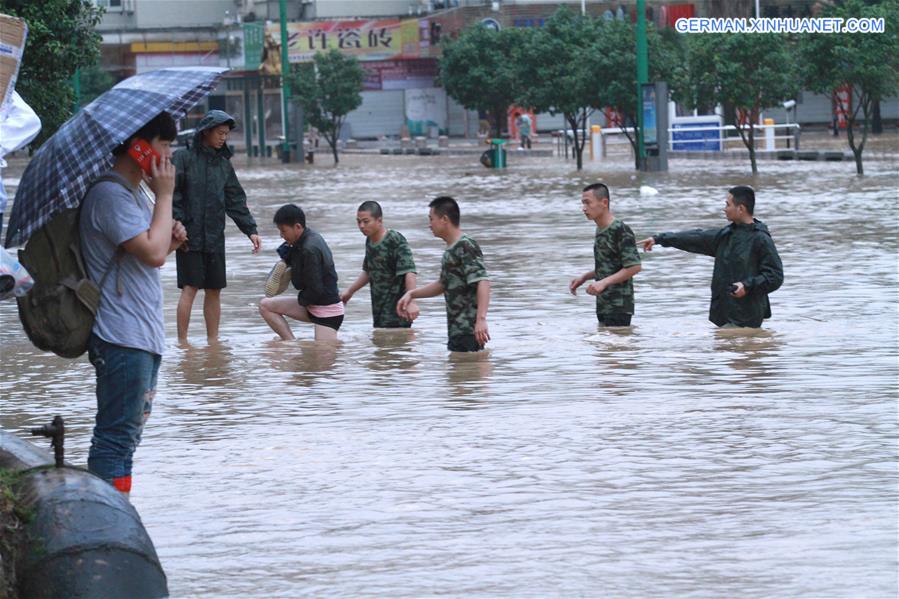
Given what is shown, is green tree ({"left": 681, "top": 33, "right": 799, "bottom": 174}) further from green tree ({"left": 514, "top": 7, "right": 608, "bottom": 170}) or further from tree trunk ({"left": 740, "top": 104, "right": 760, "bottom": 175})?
green tree ({"left": 514, "top": 7, "right": 608, "bottom": 170})

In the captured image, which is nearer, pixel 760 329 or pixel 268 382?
pixel 268 382

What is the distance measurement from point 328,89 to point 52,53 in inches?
1426

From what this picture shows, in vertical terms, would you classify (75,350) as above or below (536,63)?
below

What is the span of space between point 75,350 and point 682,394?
4.19 meters

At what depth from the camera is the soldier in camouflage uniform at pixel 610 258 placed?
1168 cm

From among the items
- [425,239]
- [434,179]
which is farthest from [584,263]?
[434,179]

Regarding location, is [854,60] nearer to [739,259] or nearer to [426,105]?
[739,259]

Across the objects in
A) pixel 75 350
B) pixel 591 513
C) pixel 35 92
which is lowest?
pixel 591 513

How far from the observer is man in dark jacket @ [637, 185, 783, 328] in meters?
11.2

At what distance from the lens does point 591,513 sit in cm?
661

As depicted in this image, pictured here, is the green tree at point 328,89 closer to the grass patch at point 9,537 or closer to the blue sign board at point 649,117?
the blue sign board at point 649,117

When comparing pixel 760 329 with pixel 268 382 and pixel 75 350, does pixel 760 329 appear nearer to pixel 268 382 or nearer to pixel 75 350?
pixel 268 382

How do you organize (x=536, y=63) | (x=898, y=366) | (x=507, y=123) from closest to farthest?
(x=898, y=366)
(x=536, y=63)
(x=507, y=123)

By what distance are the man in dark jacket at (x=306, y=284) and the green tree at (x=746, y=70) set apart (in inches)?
1093
